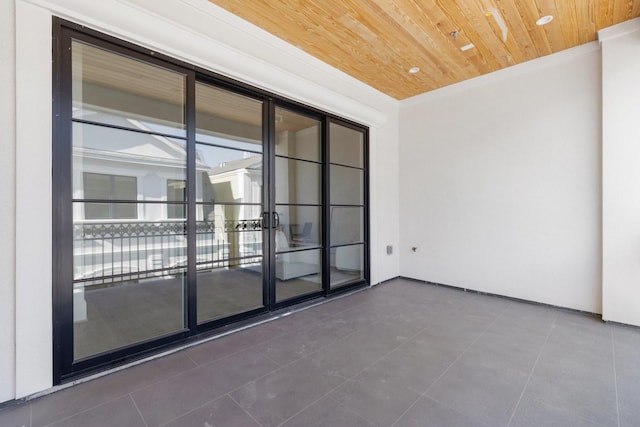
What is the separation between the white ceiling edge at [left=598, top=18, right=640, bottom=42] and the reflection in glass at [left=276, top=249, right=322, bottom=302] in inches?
156

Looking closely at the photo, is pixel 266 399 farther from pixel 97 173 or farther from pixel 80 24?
pixel 80 24

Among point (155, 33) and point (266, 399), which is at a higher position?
point (155, 33)

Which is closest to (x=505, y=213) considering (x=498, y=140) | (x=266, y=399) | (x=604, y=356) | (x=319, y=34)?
(x=498, y=140)

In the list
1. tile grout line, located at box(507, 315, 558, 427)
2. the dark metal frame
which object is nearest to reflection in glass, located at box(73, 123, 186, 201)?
the dark metal frame

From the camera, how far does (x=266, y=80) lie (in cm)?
296

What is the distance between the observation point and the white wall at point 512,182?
325 cm

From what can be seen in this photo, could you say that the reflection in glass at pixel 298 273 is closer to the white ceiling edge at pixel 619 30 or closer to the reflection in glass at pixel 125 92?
the reflection in glass at pixel 125 92

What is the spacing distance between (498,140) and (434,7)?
2069 millimetres

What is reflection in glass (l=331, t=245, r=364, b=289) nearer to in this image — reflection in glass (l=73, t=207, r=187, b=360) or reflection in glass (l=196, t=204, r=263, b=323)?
reflection in glass (l=196, t=204, r=263, b=323)

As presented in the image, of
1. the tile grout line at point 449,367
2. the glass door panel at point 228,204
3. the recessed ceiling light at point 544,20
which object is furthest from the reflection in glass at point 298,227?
the recessed ceiling light at point 544,20

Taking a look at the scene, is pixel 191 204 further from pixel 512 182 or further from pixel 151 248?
pixel 512 182

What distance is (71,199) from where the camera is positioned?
6.58 ft
